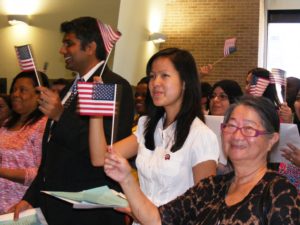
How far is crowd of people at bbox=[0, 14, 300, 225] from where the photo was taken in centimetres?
177

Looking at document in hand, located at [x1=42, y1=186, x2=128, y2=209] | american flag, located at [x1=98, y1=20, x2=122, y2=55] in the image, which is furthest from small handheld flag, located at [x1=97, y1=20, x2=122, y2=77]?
document in hand, located at [x1=42, y1=186, x2=128, y2=209]

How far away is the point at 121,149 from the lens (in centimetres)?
233

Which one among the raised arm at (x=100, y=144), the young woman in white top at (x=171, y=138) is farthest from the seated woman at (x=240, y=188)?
the raised arm at (x=100, y=144)

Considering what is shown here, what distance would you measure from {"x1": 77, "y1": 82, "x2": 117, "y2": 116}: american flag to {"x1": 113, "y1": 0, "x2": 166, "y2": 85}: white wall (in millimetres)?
5680

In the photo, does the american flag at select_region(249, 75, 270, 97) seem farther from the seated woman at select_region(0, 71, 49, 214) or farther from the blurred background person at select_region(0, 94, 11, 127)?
the blurred background person at select_region(0, 94, 11, 127)

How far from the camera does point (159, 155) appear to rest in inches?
84.5

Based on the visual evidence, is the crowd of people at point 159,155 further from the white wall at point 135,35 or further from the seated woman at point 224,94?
the white wall at point 135,35

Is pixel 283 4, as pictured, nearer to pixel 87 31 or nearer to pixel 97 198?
pixel 87 31

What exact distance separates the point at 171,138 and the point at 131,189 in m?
0.44

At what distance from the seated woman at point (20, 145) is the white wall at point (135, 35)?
4.21m

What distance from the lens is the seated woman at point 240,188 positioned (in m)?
1.65

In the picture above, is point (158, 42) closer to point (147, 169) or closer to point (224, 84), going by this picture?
point (224, 84)

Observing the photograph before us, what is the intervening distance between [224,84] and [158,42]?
595cm

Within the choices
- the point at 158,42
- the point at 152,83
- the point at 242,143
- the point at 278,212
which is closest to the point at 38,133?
the point at 152,83
